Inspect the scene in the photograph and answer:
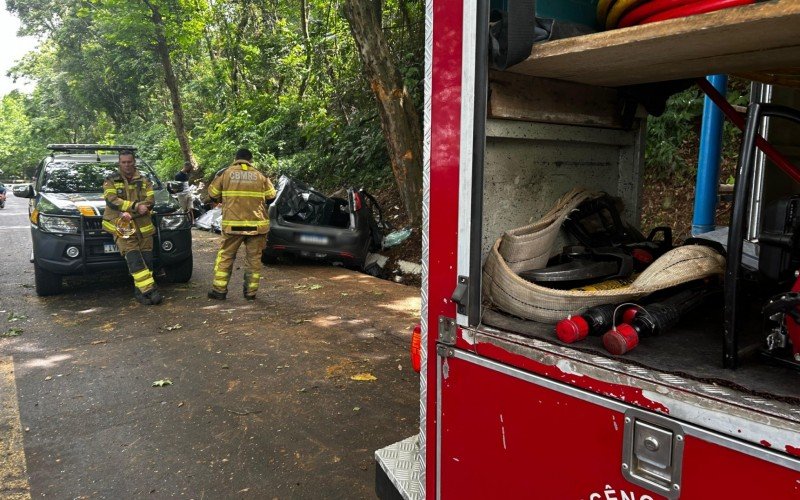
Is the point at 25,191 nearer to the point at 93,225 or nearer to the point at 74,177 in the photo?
the point at 74,177

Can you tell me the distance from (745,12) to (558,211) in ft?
3.37

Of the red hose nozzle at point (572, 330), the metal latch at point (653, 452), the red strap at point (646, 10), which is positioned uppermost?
the red strap at point (646, 10)

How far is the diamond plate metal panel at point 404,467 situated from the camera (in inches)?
79.0

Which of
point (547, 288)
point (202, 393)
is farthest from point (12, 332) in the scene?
point (547, 288)

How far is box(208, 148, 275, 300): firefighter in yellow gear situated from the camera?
6.86 metres

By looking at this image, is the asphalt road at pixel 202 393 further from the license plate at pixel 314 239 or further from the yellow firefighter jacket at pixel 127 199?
the license plate at pixel 314 239

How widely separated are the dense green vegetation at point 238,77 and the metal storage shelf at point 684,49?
32.2 feet

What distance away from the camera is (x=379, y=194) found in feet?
Result: 42.7

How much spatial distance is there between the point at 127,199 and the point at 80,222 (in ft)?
2.13

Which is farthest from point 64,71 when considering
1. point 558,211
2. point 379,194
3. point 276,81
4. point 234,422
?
point 558,211

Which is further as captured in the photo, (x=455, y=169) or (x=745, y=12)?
(x=455, y=169)

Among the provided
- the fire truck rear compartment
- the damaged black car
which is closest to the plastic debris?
the damaged black car

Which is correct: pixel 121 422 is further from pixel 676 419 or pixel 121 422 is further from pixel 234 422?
pixel 676 419

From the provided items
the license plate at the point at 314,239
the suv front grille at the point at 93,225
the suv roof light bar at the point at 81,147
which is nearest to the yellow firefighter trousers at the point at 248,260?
the suv front grille at the point at 93,225
